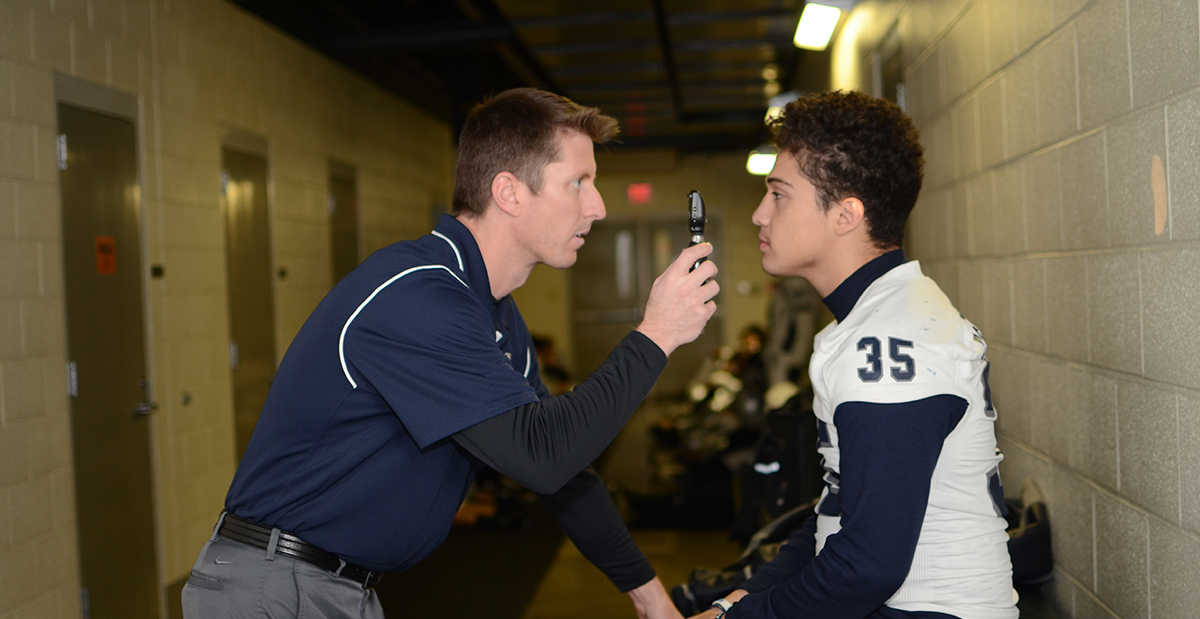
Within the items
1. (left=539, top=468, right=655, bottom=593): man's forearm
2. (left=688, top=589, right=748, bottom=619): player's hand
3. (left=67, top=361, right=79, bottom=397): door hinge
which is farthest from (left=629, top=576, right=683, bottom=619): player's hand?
(left=67, top=361, right=79, bottom=397): door hinge

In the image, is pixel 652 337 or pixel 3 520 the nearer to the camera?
pixel 652 337

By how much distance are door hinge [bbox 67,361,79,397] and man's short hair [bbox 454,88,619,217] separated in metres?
2.55

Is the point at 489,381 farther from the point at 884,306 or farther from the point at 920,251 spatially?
the point at 920,251

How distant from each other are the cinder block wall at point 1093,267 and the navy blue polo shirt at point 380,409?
1.00 metres

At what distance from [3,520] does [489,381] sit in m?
2.62

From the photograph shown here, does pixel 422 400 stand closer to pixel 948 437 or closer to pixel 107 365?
pixel 948 437

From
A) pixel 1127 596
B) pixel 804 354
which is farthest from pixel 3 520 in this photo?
pixel 804 354

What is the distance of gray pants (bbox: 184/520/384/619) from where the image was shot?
1.37m

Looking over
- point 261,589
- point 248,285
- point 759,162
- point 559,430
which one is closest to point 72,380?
point 248,285

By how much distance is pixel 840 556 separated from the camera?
4.15ft

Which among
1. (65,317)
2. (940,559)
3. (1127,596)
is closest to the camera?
(940,559)

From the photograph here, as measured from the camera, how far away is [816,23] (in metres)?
4.23

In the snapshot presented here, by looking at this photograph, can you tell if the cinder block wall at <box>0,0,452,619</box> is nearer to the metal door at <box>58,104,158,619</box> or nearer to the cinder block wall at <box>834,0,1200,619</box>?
the metal door at <box>58,104,158,619</box>

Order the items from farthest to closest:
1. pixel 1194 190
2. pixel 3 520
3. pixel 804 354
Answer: pixel 804 354, pixel 3 520, pixel 1194 190
